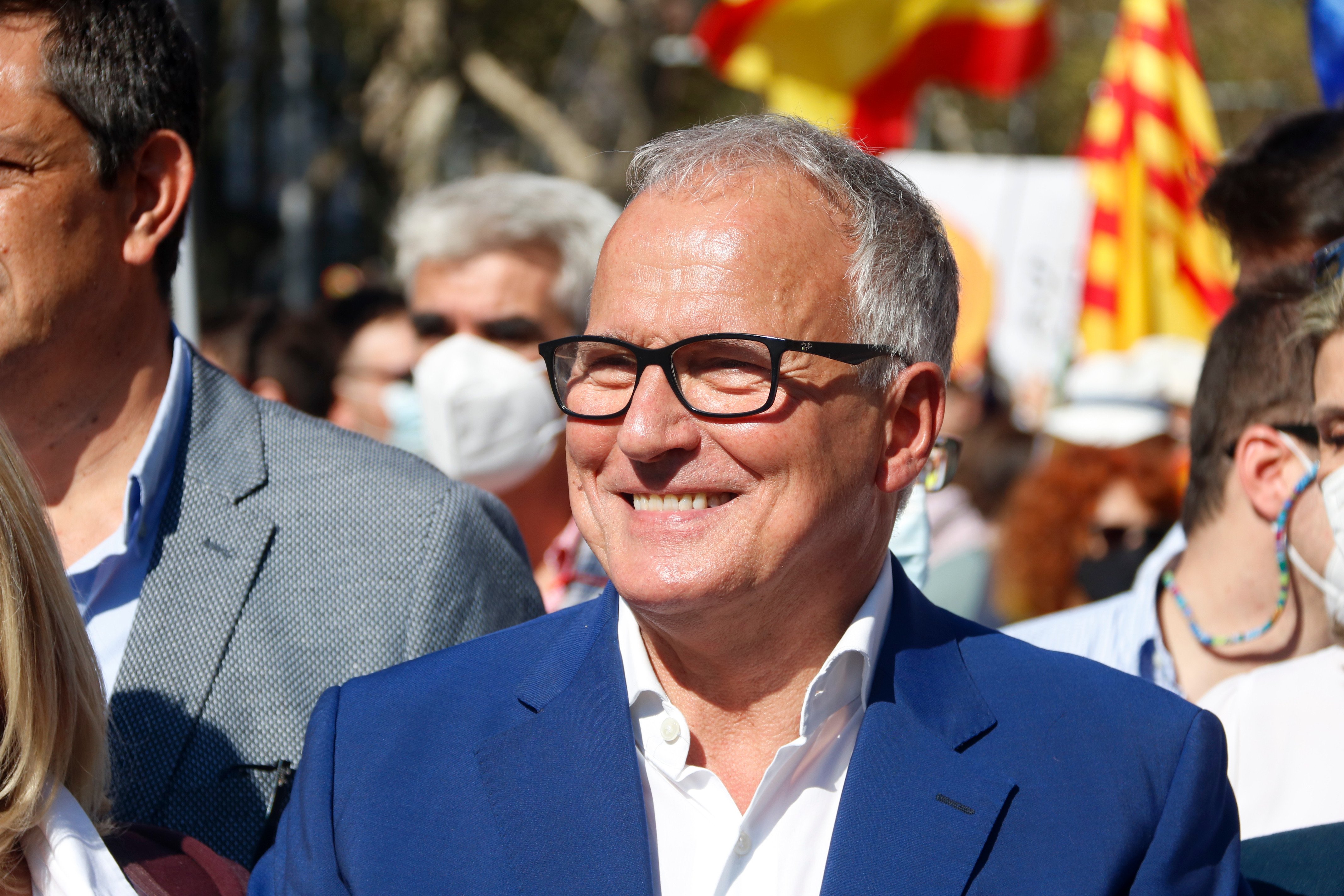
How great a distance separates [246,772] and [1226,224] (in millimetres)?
2672

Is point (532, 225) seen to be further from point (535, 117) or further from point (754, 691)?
point (535, 117)

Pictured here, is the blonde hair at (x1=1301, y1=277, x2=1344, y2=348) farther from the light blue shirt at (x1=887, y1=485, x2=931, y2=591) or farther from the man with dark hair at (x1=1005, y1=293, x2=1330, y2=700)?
the light blue shirt at (x1=887, y1=485, x2=931, y2=591)

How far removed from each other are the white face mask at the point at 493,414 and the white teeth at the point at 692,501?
6.86 ft

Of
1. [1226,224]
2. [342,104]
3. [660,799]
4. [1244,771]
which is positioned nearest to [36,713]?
[660,799]

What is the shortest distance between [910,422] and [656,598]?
51 centimetres

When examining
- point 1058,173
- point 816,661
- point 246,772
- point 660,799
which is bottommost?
point 1058,173

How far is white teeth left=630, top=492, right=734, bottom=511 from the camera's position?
2023mm

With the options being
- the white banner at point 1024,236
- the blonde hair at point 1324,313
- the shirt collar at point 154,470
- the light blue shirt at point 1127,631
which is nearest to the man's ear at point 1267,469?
the blonde hair at point 1324,313

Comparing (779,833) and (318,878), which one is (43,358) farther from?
(779,833)

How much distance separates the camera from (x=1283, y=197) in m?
3.42

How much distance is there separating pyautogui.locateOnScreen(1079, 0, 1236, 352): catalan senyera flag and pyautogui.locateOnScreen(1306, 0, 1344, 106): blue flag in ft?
10.4

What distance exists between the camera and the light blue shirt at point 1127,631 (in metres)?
3.18

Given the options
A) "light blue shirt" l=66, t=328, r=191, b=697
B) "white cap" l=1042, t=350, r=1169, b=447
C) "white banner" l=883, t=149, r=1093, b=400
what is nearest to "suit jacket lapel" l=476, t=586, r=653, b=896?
"light blue shirt" l=66, t=328, r=191, b=697

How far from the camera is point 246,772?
8.03 ft
